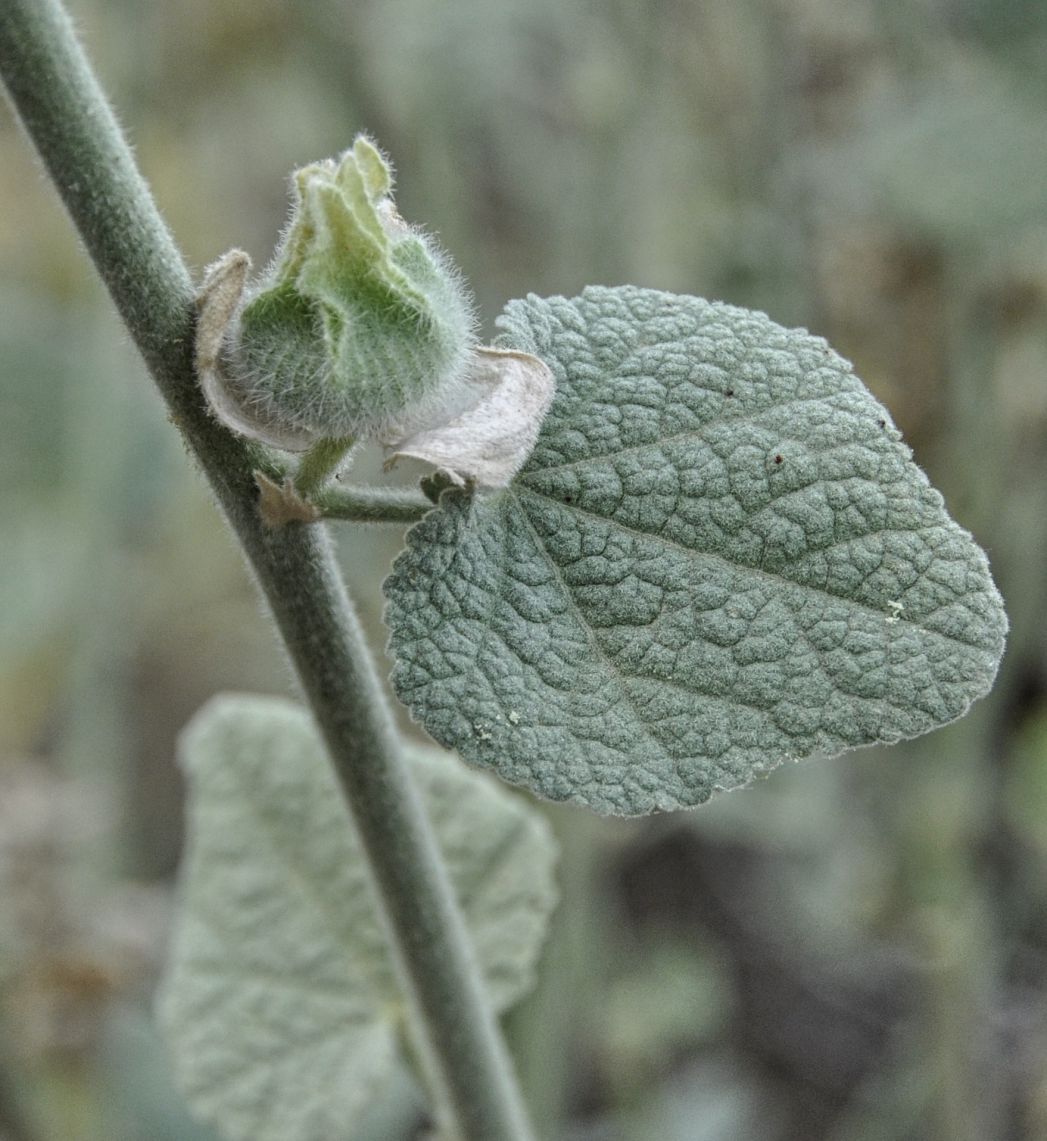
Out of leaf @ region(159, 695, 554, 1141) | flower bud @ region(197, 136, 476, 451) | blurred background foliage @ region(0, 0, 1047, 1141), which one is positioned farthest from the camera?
blurred background foliage @ region(0, 0, 1047, 1141)

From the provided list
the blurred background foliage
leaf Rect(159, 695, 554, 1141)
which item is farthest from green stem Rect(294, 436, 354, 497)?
the blurred background foliage

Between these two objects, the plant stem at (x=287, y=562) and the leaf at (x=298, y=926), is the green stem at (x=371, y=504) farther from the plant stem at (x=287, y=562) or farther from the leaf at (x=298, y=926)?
the leaf at (x=298, y=926)

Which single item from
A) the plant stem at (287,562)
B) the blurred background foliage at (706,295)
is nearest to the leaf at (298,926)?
the plant stem at (287,562)

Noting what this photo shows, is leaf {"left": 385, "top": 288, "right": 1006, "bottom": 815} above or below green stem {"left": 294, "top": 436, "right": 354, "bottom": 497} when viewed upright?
below

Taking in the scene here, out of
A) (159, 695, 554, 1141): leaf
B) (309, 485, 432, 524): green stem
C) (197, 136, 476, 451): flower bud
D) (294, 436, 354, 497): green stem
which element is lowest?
(159, 695, 554, 1141): leaf

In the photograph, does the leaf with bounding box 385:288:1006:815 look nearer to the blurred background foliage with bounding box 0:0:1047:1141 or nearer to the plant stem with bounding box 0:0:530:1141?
the plant stem with bounding box 0:0:530:1141

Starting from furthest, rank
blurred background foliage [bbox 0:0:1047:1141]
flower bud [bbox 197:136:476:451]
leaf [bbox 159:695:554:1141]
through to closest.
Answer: blurred background foliage [bbox 0:0:1047:1141] → leaf [bbox 159:695:554:1141] → flower bud [bbox 197:136:476:451]

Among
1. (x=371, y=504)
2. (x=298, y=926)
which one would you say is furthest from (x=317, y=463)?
(x=298, y=926)
